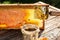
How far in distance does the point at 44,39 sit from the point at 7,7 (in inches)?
28.0

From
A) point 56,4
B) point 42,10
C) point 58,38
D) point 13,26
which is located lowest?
point 56,4

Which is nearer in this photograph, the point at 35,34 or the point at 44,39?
the point at 35,34

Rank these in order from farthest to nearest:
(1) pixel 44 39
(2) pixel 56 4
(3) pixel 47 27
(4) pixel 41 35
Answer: (2) pixel 56 4 → (3) pixel 47 27 → (4) pixel 41 35 → (1) pixel 44 39

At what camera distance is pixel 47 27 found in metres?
3.23

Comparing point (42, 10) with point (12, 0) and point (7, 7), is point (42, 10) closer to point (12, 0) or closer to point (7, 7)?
point (7, 7)

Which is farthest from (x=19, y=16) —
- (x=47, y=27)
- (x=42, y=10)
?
(x=47, y=27)

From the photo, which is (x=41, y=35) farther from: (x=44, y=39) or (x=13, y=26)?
(x=13, y=26)

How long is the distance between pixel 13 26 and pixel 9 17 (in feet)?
0.50

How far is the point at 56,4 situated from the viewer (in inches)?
487

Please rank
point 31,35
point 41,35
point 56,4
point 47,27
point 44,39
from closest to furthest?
point 31,35 < point 44,39 < point 41,35 < point 47,27 < point 56,4

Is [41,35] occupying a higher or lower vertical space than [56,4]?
higher

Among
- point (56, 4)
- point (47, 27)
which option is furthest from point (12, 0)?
point (47, 27)

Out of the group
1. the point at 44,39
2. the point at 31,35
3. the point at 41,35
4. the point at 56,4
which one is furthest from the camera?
the point at 56,4

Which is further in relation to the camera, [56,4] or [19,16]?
[56,4]
